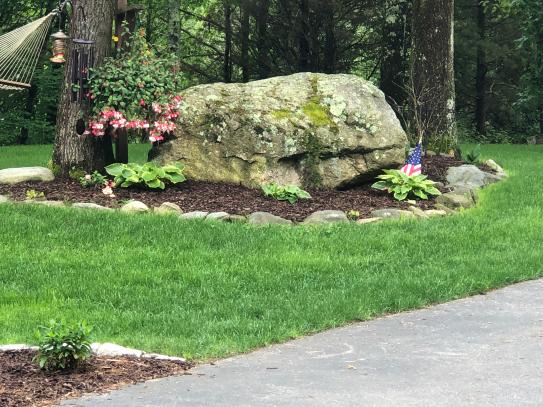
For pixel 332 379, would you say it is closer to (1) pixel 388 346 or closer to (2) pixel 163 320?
(1) pixel 388 346

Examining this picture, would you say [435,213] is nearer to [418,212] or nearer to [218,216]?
[418,212]

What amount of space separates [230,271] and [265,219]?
2.01 metres

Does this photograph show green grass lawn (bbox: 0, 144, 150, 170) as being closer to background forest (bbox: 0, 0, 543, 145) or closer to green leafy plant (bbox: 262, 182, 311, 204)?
background forest (bbox: 0, 0, 543, 145)

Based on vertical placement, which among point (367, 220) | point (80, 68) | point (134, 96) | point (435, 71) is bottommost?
point (367, 220)

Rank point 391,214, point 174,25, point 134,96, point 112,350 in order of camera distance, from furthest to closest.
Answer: point 174,25
point 134,96
point 391,214
point 112,350

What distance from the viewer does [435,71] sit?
43.8ft

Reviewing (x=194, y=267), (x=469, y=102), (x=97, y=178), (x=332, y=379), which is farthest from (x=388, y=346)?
(x=469, y=102)

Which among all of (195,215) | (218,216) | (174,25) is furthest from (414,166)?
(174,25)

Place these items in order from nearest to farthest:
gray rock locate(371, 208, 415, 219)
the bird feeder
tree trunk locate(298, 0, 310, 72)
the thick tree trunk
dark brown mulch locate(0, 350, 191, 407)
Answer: dark brown mulch locate(0, 350, 191, 407), gray rock locate(371, 208, 415, 219), the bird feeder, tree trunk locate(298, 0, 310, 72), the thick tree trunk

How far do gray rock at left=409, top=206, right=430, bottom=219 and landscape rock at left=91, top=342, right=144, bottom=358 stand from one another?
16.8 feet

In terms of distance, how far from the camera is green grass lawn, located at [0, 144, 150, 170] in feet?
45.3

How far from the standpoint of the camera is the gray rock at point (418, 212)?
9.04m

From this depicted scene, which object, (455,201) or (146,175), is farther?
(455,201)

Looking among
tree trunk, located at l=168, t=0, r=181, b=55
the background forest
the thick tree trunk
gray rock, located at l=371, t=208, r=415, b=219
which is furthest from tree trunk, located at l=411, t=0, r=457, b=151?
tree trunk, located at l=168, t=0, r=181, b=55
